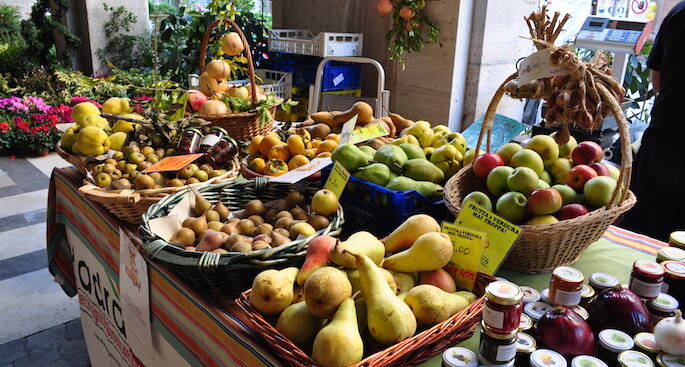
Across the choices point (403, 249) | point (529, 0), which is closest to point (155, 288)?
point (403, 249)

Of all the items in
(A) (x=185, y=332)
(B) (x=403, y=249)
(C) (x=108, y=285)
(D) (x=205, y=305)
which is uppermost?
(B) (x=403, y=249)

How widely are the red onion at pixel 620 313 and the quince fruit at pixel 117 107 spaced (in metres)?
1.76

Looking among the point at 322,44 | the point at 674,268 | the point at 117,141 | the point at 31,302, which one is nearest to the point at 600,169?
the point at 674,268

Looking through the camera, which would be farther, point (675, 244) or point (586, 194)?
point (586, 194)

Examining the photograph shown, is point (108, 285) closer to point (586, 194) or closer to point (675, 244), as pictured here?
point (586, 194)

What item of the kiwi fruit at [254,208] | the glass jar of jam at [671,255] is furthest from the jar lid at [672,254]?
the kiwi fruit at [254,208]

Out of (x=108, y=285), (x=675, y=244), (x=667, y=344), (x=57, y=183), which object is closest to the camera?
(x=667, y=344)

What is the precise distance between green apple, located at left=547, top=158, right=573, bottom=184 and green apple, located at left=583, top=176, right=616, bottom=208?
0.40ft

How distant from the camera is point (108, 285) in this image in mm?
1521

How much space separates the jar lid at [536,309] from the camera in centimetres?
80

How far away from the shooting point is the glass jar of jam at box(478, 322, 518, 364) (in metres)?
0.68

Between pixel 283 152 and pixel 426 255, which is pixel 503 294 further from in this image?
pixel 283 152

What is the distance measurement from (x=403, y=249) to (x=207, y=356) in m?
0.47

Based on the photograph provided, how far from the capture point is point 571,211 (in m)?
1.09
